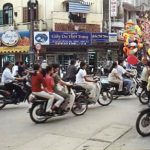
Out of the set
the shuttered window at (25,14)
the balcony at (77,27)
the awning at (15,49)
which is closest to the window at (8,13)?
the shuttered window at (25,14)

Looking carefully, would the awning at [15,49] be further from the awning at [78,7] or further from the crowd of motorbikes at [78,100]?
the crowd of motorbikes at [78,100]

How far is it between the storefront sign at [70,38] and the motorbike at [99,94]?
1769 centimetres

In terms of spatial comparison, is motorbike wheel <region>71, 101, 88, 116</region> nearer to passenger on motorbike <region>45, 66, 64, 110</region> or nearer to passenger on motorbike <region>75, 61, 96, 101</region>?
passenger on motorbike <region>75, 61, 96, 101</region>

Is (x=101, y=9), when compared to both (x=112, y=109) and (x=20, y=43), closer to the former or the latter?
(x=20, y=43)

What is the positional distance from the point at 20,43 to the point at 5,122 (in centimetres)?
2264

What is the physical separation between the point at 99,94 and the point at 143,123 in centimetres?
457

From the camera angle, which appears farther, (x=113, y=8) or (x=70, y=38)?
(x=113, y=8)

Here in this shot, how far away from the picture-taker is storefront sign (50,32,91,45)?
32656 mm

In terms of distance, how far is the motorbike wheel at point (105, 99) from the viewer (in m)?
14.5

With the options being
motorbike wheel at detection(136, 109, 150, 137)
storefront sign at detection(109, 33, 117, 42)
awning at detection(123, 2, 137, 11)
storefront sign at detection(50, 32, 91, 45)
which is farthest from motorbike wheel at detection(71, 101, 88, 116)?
awning at detection(123, 2, 137, 11)

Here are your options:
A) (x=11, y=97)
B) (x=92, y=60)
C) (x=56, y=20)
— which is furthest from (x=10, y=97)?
(x=92, y=60)

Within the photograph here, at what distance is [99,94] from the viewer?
13.8m

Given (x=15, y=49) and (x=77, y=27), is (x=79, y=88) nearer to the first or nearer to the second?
(x=15, y=49)

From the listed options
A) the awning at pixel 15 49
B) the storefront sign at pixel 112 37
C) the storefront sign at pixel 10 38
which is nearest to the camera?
the awning at pixel 15 49
